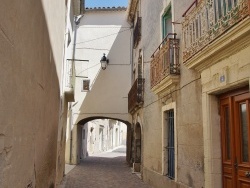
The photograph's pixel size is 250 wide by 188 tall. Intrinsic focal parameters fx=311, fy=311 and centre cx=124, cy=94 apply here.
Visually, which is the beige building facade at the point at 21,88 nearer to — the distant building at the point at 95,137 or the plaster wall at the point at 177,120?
the plaster wall at the point at 177,120

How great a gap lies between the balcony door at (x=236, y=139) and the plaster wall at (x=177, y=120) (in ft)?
2.24

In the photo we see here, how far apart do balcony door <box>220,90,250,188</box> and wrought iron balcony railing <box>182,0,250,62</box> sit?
1124mm

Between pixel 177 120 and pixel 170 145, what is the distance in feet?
4.10

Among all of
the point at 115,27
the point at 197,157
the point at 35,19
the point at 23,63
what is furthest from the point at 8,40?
the point at 115,27

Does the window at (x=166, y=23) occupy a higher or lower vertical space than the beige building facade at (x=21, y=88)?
higher

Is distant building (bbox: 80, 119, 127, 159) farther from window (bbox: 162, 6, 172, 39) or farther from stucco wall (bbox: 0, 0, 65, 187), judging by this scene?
stucco wall (bbox: 0, 0, 65, 187)

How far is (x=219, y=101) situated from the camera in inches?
233

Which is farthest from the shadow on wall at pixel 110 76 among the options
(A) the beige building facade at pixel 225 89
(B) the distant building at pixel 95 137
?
(A) the beige building facade at pixel 225 89

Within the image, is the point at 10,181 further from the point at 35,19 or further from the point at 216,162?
the point at 216,162

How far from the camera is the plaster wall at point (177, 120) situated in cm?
659

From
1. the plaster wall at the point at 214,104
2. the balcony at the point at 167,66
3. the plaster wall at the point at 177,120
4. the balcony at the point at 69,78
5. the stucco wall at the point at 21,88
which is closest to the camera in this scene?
the stucco wall at the point at 21,88

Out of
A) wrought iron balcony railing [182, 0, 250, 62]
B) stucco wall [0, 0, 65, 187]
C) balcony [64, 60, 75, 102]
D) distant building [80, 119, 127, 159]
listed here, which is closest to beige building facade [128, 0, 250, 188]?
wrought iron balcony railing [182, 0, 250, 62]

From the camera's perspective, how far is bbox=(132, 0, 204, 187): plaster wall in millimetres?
6590

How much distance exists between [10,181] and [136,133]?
12501mm
